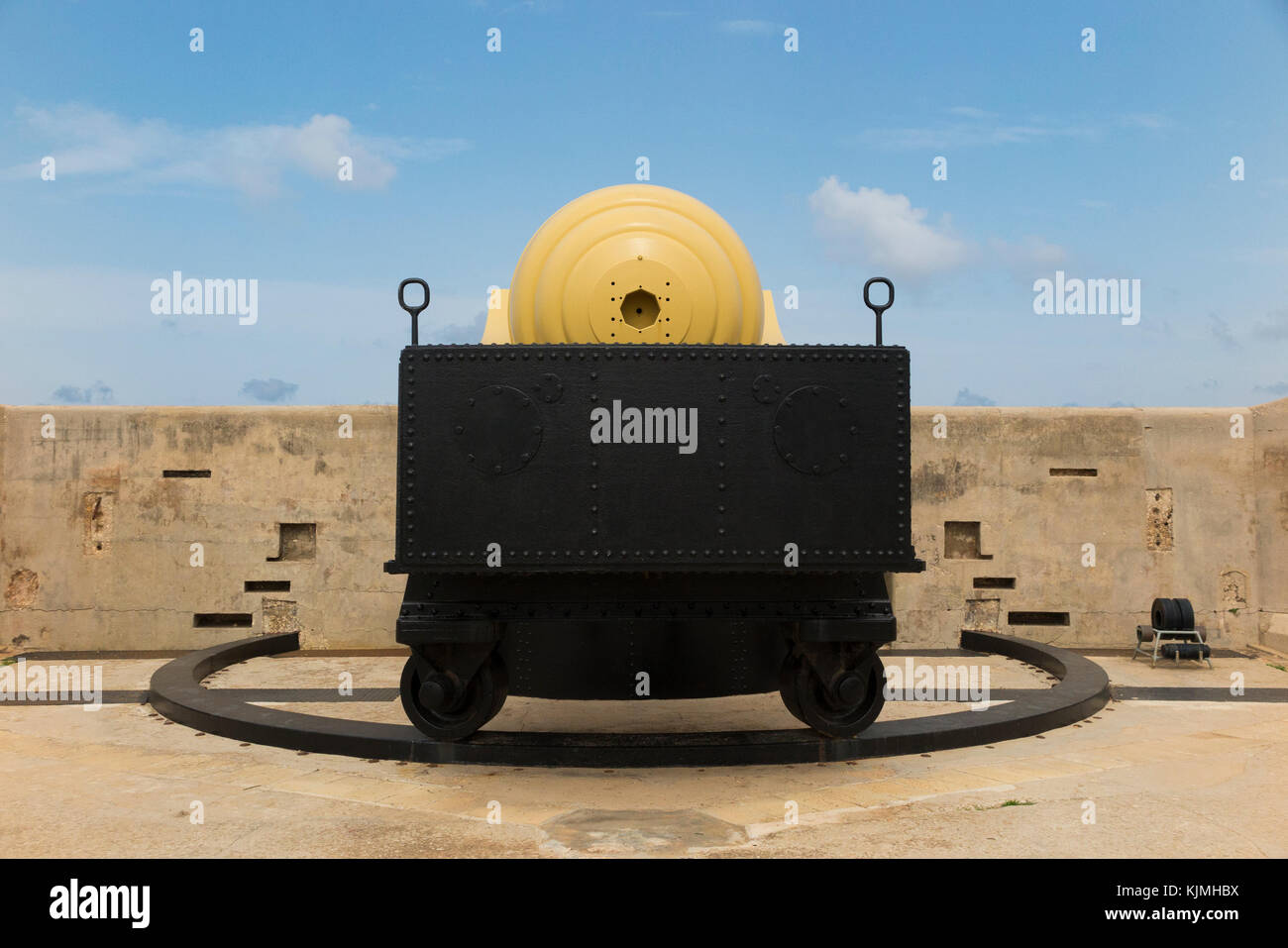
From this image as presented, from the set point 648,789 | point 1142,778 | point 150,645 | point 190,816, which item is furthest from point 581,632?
point 150,645

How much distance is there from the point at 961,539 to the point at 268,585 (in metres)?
6.48

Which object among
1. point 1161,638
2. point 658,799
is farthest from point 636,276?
point 1161,638

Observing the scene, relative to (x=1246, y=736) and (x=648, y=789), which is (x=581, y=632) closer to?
(x=648, y=789)

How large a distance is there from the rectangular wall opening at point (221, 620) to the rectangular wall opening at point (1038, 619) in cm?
711

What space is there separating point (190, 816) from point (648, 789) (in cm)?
193

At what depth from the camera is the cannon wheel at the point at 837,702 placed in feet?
16.5

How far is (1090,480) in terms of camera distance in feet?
31.0

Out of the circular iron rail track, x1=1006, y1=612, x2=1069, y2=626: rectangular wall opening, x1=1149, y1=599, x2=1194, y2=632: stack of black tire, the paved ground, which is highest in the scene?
x1=1149, y1=599, x2=1194, y2=632: stack of black tire

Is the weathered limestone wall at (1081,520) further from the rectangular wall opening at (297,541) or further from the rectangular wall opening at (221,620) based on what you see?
the rectangular wall opening at (221,620)

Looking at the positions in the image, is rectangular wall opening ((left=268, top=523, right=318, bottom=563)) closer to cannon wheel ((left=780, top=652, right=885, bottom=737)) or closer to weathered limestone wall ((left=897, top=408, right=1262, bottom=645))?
weathered limestone wall ((left=897, top=408, right=1262, bottom=645))

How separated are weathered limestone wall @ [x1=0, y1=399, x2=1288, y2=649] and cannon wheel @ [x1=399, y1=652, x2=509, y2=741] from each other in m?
4.50

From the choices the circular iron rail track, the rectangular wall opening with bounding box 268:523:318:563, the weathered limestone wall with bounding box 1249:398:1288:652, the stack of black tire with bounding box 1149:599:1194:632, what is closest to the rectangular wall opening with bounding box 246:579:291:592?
the rectangular wall opening with bounding box 268:523:318:563

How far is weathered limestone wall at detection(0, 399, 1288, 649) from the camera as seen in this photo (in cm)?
929

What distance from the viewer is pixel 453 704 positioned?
4.98m
